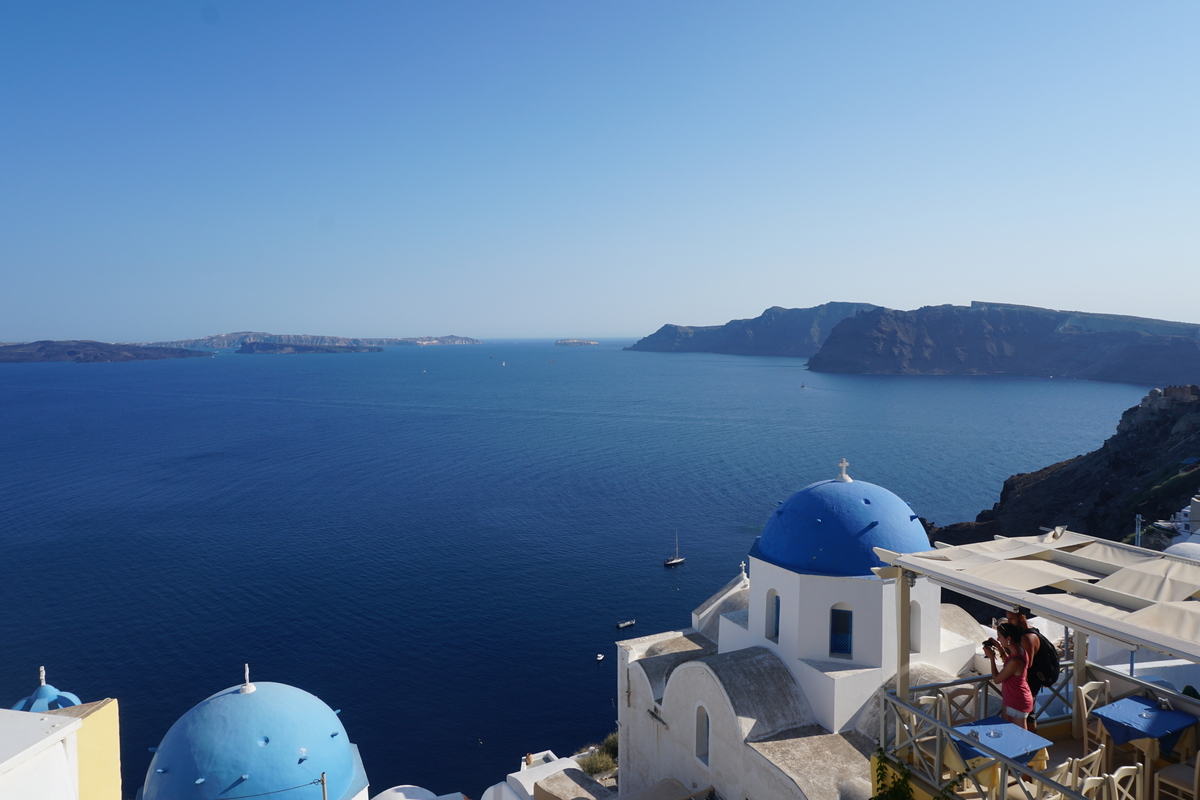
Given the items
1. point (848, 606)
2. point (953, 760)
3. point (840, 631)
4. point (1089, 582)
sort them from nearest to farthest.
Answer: point (1089, 582)
point (953, 760)
point (848, 606)
point (840, 631)

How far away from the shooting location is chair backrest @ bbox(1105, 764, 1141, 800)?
609 cm

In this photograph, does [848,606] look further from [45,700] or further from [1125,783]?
[45,700]

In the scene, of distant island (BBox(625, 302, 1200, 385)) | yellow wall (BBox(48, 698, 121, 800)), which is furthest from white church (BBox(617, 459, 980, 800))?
distant island (BBox(625, 302, 1200, 385))

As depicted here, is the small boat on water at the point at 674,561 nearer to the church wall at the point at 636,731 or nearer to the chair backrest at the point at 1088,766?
the church wall at the point at 636,731

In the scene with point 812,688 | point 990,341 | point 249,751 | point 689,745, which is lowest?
point 249,751

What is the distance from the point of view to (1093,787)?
6.20 metres

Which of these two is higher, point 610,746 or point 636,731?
point 636,731

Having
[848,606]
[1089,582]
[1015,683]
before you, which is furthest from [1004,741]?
[848,606]

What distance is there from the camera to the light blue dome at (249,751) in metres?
15.2

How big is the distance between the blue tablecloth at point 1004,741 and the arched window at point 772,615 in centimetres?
740

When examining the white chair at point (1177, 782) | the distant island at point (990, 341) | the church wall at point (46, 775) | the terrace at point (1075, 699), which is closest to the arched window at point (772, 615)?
the terrace at point (1075, 699)

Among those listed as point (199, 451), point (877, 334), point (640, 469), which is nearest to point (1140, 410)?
point (640, 469)

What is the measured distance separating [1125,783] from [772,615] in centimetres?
799

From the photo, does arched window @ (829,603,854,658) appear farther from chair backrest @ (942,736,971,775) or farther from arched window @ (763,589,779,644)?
chair backrest @ (942,736,971,775)
